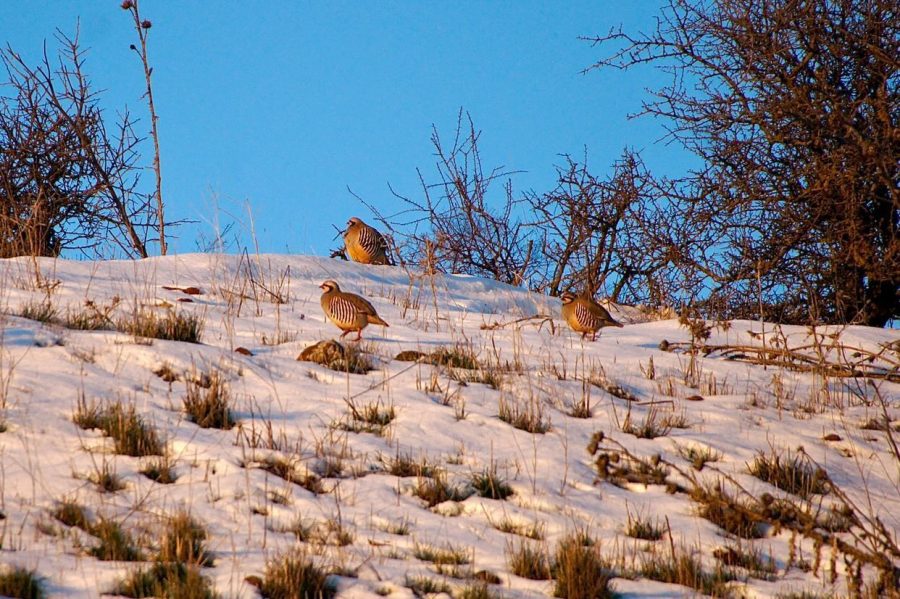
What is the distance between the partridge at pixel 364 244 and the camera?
13.4 m

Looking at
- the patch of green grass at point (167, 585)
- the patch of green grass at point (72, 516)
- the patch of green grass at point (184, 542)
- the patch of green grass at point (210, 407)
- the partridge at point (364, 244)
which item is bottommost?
the patch of green grass at point (167, 585)

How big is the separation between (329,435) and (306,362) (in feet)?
5.26

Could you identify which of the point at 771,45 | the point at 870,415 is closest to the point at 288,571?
the point at 870,415

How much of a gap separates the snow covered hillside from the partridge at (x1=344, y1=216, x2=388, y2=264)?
15.6 feet

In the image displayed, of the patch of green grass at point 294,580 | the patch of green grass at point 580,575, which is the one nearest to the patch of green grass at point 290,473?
the patch of green grass at point 294,580

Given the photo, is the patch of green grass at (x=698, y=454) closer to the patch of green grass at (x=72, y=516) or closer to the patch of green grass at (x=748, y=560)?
the patch of green grass at (x=748, y=560)

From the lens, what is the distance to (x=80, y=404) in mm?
5156

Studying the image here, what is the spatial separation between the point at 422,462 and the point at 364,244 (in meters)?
8.47

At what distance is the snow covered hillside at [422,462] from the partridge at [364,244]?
4.77m

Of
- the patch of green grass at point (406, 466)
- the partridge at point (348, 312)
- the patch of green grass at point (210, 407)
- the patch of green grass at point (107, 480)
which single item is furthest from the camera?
the partridge at point (348, 312)

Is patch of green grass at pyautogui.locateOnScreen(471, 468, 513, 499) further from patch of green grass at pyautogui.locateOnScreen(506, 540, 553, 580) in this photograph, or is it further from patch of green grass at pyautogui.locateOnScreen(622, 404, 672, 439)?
patch of green grass at pyautogui.locateOnScreen(622, 404, 672, 439)

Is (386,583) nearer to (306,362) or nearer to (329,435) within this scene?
(329,435)

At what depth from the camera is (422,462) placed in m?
5.17

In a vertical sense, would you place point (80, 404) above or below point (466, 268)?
below
